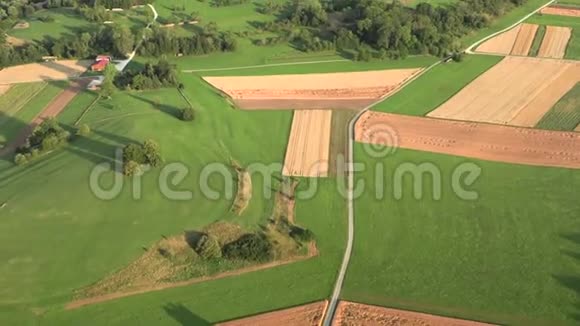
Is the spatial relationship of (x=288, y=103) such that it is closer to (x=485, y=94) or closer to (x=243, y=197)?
(x=243, y=197)

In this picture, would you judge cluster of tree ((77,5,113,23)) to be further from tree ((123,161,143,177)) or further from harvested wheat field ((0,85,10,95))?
tree ((123,161,143,177))

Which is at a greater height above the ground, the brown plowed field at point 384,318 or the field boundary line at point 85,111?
the field boundary line at point 85,111

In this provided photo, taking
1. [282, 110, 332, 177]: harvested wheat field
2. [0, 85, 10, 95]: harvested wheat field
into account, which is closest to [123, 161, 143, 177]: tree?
[282, 110, 332, 177]: harvested wheat field

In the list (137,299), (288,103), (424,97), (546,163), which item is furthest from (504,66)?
(137,299)

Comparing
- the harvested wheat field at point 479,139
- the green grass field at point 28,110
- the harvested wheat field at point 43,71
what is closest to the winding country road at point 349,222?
the harvested wheat field at point 479,139

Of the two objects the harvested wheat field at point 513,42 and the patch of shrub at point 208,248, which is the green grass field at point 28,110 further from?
the harvested wheat field at point 513,42

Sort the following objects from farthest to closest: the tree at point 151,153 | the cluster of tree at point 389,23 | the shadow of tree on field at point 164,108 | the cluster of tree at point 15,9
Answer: the cluster of tree at point 15,9 < the cluster of tree at point 389,23 < the shadow of tree on field at point 164,108 < the tree at point 151,153
